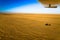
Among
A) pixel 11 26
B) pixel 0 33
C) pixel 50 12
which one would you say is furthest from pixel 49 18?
pixel 0 33

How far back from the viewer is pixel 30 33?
3.10ft

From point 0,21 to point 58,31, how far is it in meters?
0.56

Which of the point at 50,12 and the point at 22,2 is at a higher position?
the point at 22,2

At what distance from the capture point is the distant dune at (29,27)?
0.90m

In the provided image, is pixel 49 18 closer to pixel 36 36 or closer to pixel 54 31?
pixel 54 31

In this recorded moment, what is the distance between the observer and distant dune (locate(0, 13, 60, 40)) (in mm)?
903

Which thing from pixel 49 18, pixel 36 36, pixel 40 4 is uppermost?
pixel 40 4

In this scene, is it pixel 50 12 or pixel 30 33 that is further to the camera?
pixel 50 12

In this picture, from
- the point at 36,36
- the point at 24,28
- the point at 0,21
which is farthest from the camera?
the point at 0,21

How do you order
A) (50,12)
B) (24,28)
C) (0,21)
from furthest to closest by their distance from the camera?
(50,12)
(0,21)
(24,28)

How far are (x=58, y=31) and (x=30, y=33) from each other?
0.77 feet

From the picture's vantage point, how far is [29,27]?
103 cm

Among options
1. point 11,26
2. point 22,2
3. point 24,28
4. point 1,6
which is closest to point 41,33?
point 24,28

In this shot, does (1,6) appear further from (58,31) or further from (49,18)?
(58,31)
